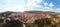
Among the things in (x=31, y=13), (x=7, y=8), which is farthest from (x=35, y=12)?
(x=7, y=8)

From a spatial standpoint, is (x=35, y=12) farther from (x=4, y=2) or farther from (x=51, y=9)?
(x=4, y=2)

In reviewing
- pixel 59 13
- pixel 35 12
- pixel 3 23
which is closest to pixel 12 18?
pixel 3 23

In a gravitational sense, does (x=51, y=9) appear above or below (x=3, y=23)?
above

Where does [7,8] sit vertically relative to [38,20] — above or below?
above

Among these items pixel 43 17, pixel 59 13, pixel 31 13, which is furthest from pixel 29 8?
pixel 59 13

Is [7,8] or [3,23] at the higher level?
[7,8]

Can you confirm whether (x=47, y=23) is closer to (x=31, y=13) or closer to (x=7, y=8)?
(x=31, y=13)

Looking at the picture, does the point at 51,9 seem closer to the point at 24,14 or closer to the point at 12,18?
the point at 24,14
